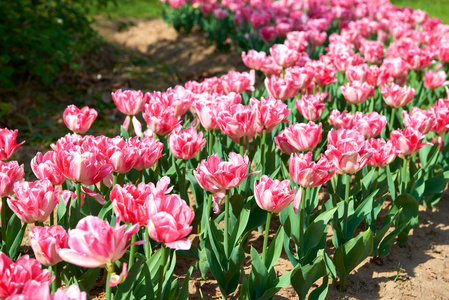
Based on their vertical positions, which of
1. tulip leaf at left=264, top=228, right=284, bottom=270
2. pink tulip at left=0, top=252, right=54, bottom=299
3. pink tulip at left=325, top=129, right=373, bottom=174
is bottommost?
tulip leaf at left=264, top=228, right=284, bottom=270

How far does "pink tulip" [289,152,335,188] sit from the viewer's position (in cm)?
175

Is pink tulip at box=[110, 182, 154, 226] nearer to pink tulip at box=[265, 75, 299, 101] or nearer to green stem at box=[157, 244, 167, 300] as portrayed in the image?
green stem at box=[157, 244, 167, 300]

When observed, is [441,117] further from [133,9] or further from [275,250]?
[133,9]

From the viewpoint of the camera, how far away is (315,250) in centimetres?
206

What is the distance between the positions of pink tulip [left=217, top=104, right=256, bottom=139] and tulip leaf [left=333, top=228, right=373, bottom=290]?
0.63 meters

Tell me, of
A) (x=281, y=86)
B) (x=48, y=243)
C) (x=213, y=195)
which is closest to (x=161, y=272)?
(x=48, y=243)

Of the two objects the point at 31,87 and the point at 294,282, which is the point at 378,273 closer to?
the point at 294,282

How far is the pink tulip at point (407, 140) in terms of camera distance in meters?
2.23

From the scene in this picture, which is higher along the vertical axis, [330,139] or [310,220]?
[330,139]

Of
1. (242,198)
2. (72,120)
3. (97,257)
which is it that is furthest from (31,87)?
(97,257)

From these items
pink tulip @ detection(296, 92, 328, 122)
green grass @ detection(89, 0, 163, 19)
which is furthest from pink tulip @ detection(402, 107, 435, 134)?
green grass @ detection(89, 0, 163, 19)

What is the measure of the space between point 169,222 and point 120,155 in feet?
1.78

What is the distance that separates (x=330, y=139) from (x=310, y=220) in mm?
382

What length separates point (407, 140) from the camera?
2225 millimetres
